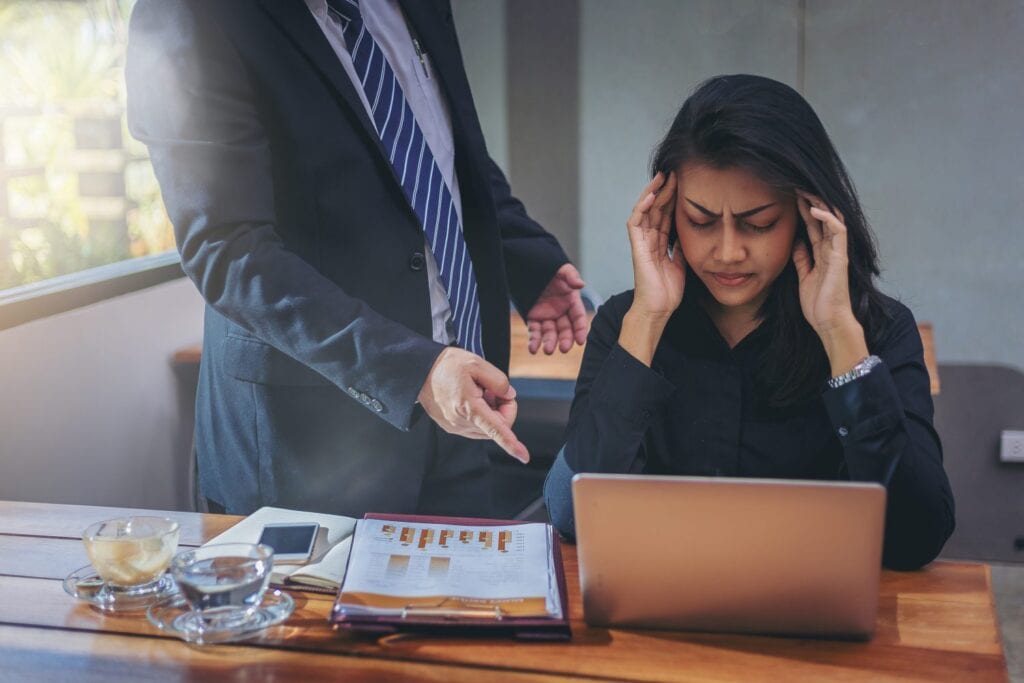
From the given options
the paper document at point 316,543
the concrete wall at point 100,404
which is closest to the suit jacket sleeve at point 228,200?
the paper document at point 316,543

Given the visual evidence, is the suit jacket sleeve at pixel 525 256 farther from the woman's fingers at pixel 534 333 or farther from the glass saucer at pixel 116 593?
the glass saucer at pixel 116 593

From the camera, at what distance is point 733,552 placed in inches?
38.2

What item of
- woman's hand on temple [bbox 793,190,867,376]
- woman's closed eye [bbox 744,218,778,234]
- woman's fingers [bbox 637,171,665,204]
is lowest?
woman's hand on temple [bbox 793,190,867,376]

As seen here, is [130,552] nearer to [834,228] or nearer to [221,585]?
[221,585]

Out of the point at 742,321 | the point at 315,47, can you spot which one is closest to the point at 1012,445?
the point at 742,321

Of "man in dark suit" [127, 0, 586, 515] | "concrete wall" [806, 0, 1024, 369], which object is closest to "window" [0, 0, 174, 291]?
"man in dark suit" [127, 0, 586, 515]

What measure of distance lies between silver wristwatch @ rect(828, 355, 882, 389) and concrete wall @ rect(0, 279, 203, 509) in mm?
1539

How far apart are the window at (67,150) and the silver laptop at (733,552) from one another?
5.28ft

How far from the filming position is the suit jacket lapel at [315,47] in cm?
149

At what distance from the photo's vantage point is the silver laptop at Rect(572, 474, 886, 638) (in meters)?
0.94

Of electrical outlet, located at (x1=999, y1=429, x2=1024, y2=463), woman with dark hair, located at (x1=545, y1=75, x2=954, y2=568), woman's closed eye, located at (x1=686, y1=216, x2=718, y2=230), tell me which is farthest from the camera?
electrical outlet, located at (x1=999, y1=429, x2=1024, y2=463)

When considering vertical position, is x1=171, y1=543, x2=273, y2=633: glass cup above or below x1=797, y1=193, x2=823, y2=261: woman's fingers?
below

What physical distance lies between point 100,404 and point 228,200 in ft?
3.53

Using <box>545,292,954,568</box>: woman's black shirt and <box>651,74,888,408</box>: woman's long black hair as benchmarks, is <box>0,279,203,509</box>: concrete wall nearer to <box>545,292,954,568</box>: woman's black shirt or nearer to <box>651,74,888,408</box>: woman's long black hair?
<box>545,292,954,568</box>: woman's black shirt
